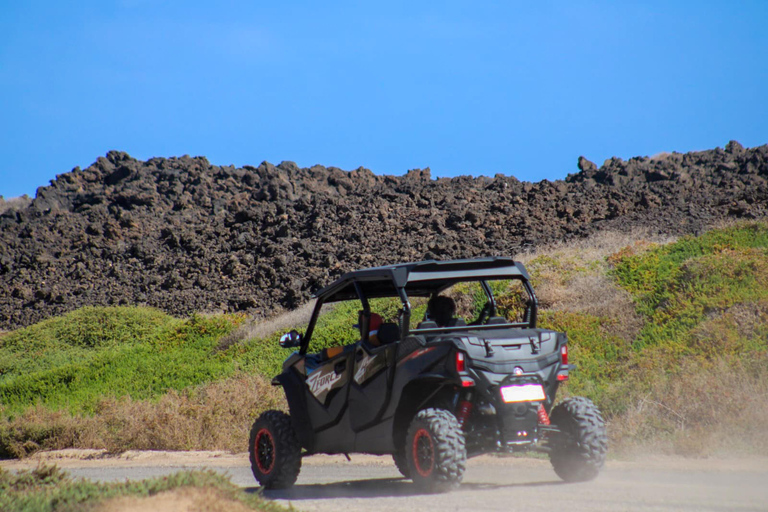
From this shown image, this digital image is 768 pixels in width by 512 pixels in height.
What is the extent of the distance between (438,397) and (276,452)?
201cm

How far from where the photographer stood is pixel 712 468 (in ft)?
26.2

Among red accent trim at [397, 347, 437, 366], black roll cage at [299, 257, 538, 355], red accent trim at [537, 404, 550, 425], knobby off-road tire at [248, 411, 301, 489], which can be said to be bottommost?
knobby off-road tire at [248, 411, 301, 489]

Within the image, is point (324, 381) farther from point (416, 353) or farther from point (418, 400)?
point (416, 353)

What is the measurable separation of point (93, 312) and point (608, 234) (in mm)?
19829

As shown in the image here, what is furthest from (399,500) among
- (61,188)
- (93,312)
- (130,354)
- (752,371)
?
(61,188)

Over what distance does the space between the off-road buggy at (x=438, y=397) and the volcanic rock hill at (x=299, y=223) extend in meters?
22.7

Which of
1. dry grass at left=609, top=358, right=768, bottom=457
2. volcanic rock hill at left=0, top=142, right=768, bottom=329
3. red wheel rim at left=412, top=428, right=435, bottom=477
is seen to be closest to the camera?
red wheel rim at left=412, top=428, right=435, bottom=477

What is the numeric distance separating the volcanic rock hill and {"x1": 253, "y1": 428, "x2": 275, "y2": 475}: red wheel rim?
22.3 m

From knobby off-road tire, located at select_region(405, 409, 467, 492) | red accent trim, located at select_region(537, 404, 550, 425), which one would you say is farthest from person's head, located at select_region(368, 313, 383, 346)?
red accent trim, located at select_region(537, 404, 550, 425)

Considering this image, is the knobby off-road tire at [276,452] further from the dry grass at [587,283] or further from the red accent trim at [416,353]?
the dry grass at [587,283]

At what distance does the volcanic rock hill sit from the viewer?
32.8 meters

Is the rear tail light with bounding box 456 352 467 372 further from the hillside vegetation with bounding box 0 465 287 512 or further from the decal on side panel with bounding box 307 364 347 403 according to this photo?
the hillside vegetation with bounding box 0 465 287 512

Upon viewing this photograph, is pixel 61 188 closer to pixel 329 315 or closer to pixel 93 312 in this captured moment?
pixel 93 312

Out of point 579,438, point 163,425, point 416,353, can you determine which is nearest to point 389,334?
point 416,353
